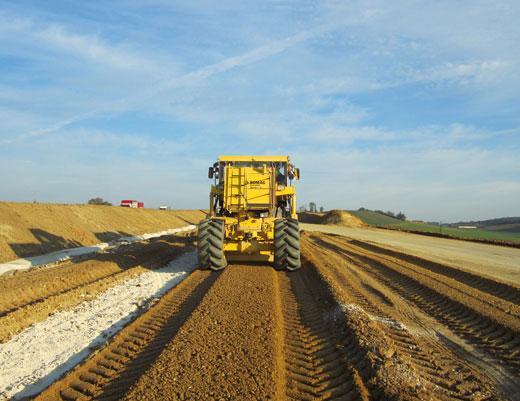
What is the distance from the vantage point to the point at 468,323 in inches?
294

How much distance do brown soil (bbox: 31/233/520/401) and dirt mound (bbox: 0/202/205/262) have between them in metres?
11.1

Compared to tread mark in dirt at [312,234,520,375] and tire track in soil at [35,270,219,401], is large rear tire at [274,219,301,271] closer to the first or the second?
tread mark in dirt at [312,234,520,375]

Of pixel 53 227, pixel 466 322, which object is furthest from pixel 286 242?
pixel 53 227

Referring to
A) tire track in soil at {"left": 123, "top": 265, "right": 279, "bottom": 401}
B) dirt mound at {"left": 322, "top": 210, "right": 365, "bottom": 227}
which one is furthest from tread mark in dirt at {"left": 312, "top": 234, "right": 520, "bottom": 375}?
dirt mound at {"left": 322, "top": 210, "right": 365, "bottom": 227}

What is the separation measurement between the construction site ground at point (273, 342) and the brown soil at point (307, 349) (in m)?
0.02

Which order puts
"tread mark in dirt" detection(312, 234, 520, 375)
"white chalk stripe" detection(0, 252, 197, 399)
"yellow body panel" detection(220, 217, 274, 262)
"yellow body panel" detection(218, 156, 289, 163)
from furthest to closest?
1. "yellow body panel" detection(218, 156, 289, 163)
2. "yellow body panel" detection(220, 217, 274, 262)
3. "tread mark in dirt" detection(312, 234, 520, 375)
4. "white chalk stripe" detection(0, 252, 197, 399)

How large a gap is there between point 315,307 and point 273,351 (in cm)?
297

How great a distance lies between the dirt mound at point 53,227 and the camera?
58.7ft

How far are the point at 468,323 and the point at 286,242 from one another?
5.16m

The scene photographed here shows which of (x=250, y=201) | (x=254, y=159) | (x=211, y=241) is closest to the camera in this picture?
(x=211, y=241)

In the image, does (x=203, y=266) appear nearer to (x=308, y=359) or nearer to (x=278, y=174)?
(x=278, y=174)

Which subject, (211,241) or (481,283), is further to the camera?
(481,283)

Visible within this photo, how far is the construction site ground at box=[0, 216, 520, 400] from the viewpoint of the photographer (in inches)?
173

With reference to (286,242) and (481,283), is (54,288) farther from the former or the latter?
(481,283)
